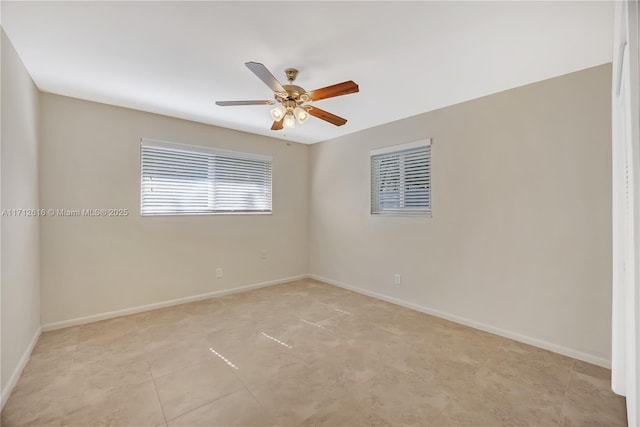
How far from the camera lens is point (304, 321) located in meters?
3.11

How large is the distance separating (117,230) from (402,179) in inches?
139

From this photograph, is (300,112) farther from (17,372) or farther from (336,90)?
(17,372)

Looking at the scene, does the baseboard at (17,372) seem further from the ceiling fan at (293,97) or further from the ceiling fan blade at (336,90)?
the ceiling fan blade at (336,90)

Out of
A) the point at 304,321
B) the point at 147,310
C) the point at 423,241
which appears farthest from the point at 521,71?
the point at 147,310

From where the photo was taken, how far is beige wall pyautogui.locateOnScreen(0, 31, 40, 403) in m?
1.88

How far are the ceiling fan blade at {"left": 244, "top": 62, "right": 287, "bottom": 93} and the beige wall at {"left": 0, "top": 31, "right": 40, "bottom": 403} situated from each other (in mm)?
1667

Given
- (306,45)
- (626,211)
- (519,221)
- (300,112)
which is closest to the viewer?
(626,211)

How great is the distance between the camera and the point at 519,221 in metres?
2.66

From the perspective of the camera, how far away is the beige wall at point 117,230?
290 centimetres

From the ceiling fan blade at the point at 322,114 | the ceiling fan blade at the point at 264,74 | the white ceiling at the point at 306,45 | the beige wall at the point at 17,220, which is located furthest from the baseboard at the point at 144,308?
the ceiling fan blade at the point at 264,74

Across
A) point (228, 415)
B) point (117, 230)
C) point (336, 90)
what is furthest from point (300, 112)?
point (117, 230)

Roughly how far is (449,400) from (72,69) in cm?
386

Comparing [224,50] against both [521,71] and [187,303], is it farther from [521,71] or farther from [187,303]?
[187,303]

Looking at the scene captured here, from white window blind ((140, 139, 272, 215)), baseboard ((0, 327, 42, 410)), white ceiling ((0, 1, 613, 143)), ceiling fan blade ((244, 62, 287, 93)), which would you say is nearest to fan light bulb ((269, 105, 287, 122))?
ceiling fan blade ((244, 62, 287, 93))
